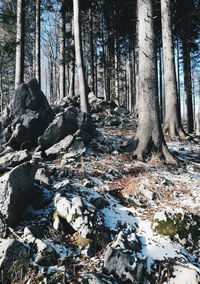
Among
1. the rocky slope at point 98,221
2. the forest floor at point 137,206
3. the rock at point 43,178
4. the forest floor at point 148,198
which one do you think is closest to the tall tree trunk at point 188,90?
the forest floor at point 148,198

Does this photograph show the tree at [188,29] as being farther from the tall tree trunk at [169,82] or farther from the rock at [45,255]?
the rock at [45,255]

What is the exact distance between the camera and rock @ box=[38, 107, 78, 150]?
5.82 m

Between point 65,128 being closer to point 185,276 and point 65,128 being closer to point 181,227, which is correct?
point 181,227

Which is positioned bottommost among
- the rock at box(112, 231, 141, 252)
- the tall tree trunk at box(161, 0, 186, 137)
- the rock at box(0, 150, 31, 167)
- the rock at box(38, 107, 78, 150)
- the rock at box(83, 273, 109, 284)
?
the rock at box(83, 273, 109, 284)

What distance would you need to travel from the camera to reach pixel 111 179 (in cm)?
460

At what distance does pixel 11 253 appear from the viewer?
2412 millimetres

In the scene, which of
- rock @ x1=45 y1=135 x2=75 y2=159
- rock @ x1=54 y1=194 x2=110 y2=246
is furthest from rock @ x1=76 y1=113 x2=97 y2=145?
rock @ x1=54 y1=194 x2=110 y2=246

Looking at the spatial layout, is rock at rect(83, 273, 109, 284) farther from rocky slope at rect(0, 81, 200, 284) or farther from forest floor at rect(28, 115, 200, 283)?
forest floor at rect(28, 115, 200, 283)

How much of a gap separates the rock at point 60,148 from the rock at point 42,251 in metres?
2.87

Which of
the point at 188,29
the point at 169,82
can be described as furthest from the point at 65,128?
the point at 188,29

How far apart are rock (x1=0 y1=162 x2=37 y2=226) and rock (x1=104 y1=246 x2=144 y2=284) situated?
4.76 feet

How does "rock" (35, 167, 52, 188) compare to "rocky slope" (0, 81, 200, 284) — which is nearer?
"rocky slope" (0, 81, 200, 284)

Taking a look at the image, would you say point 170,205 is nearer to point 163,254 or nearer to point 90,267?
point 163,254

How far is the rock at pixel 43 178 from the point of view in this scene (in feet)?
12.8
